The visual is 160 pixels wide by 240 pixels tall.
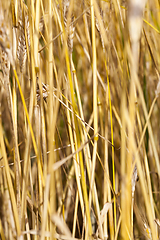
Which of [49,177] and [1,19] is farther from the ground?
[1,19]

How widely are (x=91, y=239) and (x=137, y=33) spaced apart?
0.39m

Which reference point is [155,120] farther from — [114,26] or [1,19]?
[1,19]

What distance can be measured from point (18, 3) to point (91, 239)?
50 cm

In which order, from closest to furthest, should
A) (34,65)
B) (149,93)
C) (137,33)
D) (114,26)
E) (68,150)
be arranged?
(137,33) → (34,65) → (114,26) → (149,93) → (68,150)

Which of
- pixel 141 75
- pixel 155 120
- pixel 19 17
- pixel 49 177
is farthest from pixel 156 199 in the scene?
pixel 19 17

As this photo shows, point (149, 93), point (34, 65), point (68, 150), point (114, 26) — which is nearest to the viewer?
point (34, 65)

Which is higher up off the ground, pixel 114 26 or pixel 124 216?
pixel 114 26

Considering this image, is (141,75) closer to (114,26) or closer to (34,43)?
(114,26)

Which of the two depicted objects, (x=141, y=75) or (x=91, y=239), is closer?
(x=91, y=239)

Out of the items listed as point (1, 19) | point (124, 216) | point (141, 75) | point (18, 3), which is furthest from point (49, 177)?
point (141, 75)

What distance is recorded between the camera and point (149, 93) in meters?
0.60

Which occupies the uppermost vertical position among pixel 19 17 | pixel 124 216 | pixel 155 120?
pixel 19 17

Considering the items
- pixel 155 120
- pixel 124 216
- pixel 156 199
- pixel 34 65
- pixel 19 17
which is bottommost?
pixel 156 199

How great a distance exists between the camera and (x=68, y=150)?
0.73 metres
